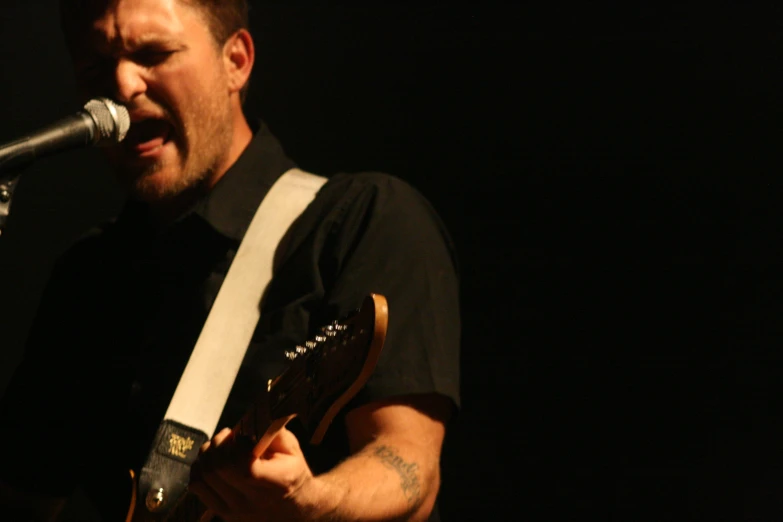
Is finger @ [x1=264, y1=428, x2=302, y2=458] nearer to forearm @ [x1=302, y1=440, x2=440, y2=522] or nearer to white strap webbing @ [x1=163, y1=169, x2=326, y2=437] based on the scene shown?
forearm @ [x1=302, y1=440, x2=440, y2=522]

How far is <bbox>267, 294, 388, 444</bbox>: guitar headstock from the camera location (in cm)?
93

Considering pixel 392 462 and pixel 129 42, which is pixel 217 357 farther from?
pixel 129 42

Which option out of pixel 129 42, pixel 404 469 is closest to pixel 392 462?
pixel 404 469

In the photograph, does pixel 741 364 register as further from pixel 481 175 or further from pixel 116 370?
pixel 116 370

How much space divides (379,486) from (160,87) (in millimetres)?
964

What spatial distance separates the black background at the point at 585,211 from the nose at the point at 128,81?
54 centimetres

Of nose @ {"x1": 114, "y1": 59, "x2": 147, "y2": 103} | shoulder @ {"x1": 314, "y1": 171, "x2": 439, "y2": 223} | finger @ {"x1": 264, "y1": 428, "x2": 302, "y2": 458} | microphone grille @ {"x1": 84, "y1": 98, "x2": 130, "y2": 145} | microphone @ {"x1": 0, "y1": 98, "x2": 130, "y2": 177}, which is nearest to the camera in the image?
finger @ {"x1": 264, "y1": 428, "x2": 302, "y2": 458}

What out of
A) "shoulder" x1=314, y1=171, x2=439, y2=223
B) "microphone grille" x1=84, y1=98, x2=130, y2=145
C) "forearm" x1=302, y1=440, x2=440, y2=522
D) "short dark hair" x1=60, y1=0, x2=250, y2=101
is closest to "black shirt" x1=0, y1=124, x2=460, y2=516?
"shoulder" x1=314, y1=171, x2=439, y2=223

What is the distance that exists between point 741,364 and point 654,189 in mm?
385

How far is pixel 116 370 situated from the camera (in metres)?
1.84

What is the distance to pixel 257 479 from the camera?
39.6 inches

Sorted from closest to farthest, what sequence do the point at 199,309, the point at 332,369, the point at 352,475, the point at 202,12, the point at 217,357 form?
the point at 332,369 < the point at 352,475 < the point at 217,357 < the point at 199,309 < the point at 202,12

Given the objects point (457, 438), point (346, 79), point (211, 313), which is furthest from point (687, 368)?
point (346, 79)

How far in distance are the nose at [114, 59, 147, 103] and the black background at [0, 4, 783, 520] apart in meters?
0.54
